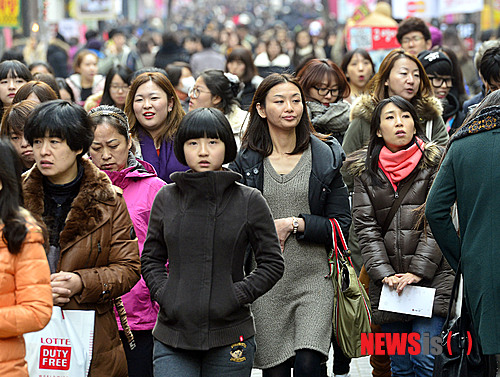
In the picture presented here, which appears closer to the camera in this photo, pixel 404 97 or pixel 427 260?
pixel 427 260

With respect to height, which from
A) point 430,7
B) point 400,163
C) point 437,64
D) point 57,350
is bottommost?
point 57,350

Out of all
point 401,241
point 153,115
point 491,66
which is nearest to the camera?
point 401,241

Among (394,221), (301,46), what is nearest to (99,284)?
(394,221)

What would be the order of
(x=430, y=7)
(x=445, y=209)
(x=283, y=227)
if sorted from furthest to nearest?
A: (x=430, y=7) → (x=283, y=227) → (x=445, y=209)

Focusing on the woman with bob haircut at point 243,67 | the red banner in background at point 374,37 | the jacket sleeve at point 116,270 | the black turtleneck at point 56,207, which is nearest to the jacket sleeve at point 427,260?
the jacket sleeve at point 116,270

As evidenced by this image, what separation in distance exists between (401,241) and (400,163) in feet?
1.65

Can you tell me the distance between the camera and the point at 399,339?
593 centimetres

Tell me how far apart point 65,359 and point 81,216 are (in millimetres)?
660

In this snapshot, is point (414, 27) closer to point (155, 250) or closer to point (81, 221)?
point (155, 250)

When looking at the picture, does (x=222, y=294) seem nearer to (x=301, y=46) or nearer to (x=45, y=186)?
(x=45, y=186)

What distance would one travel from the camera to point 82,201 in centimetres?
445

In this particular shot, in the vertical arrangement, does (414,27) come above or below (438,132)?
above

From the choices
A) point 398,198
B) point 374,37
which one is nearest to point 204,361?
point 398,198

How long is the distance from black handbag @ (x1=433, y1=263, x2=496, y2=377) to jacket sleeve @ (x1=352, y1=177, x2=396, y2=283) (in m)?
1.21
